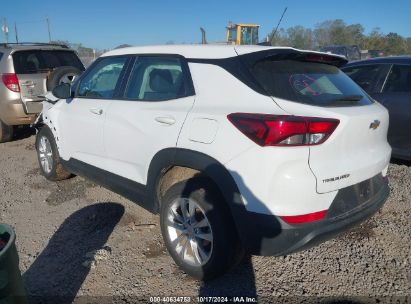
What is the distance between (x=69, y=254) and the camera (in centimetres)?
319

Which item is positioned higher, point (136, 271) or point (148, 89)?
point (148, 89)

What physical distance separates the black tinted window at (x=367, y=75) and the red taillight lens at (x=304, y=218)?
11.1 feet

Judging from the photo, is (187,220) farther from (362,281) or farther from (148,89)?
(362,281)

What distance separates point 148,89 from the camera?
3.20 meters

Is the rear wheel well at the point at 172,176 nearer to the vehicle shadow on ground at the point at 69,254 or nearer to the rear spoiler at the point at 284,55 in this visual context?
the vehicle shadow on ground at the point at 69,254

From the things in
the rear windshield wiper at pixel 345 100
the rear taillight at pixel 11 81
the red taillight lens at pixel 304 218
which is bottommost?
the red taillight lens at pixel 304 218

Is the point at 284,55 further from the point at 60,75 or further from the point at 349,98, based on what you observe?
the point at 60,75

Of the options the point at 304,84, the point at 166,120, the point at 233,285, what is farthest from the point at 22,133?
the point at 304,84

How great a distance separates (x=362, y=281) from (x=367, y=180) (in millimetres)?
786

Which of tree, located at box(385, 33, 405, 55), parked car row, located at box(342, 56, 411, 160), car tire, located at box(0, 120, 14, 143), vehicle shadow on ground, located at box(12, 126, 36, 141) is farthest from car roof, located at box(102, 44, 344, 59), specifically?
tree, located at box(385, 33, 405, 55)

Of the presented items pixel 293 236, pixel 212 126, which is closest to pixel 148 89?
pixel 212 126

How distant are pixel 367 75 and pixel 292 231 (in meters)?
3.77

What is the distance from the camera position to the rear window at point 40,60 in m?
6.30

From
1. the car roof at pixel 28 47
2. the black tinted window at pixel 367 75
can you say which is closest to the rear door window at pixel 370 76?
the black tinted window at pixel 367 75
